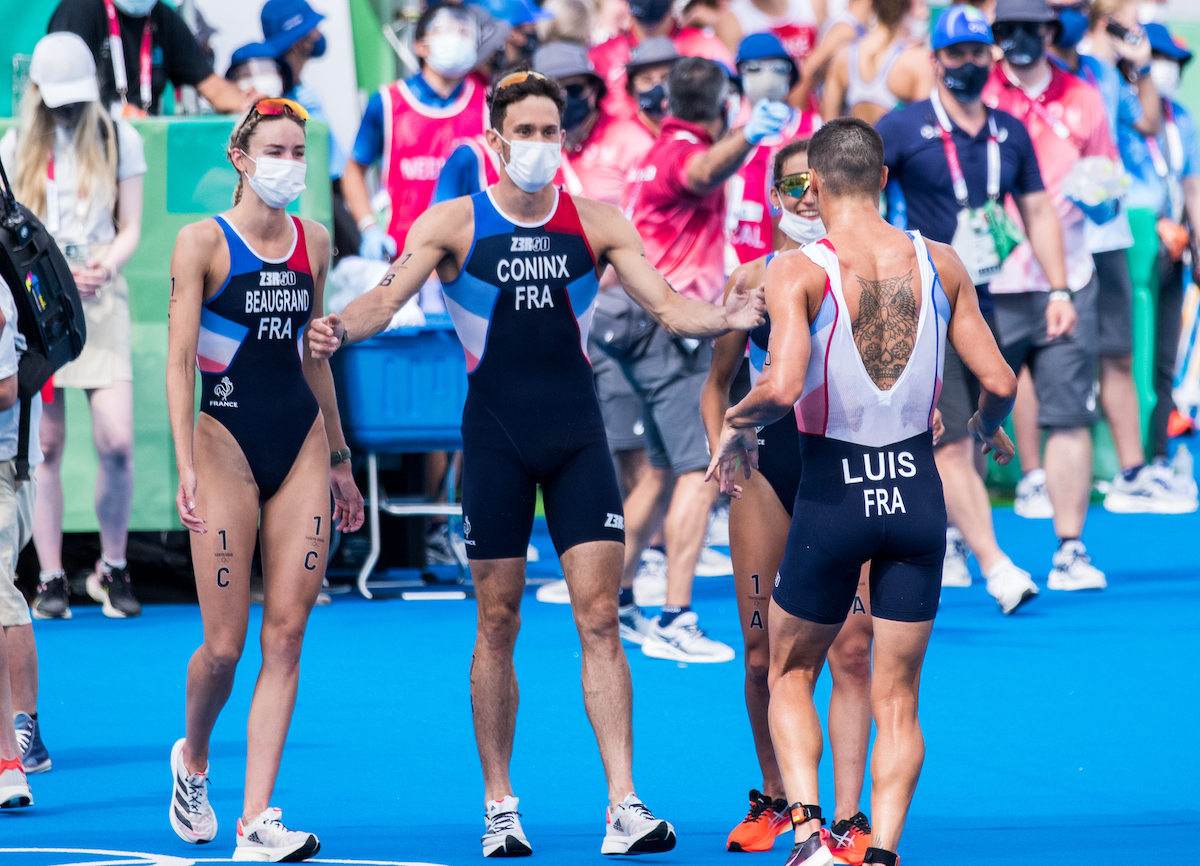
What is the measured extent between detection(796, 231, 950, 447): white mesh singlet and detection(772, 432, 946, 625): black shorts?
48mm

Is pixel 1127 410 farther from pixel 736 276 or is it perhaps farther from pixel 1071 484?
pixel 736 276

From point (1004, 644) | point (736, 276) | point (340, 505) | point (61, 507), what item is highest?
point (736, 276)

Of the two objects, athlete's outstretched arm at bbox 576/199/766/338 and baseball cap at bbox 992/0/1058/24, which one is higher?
baseball cap at bbox 992/0/1058/24

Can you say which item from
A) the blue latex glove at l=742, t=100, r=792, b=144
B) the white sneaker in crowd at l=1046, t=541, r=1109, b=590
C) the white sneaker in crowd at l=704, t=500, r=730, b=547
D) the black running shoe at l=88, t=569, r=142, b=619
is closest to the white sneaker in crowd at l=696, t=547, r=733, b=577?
the white sneaker in crowd at l=704, t=500, r=730, b=547

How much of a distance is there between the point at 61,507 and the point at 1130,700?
5032mm

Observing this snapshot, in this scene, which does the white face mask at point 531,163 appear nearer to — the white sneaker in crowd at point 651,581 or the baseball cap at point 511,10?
the white sneaker in crowd at point 651,581

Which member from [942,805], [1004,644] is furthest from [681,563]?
[942,805]

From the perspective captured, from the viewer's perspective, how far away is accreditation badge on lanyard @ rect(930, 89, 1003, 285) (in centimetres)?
843

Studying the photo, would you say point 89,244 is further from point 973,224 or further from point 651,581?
point 973,224

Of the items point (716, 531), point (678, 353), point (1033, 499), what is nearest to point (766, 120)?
point (678, 353)

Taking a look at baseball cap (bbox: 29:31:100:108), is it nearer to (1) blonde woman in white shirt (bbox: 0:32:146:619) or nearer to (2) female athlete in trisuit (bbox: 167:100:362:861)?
(1) blonde woman in white shirt (bbox: 0:32:146:619)

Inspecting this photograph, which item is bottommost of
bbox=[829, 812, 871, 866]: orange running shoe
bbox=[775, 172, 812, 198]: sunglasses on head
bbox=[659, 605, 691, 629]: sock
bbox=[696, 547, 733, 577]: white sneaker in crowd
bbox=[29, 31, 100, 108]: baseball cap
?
bbox=[696, 547, 733, 577]: white sneaker in crowd

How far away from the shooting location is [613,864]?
475cm

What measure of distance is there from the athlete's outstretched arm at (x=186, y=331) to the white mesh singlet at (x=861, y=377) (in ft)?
5.60
